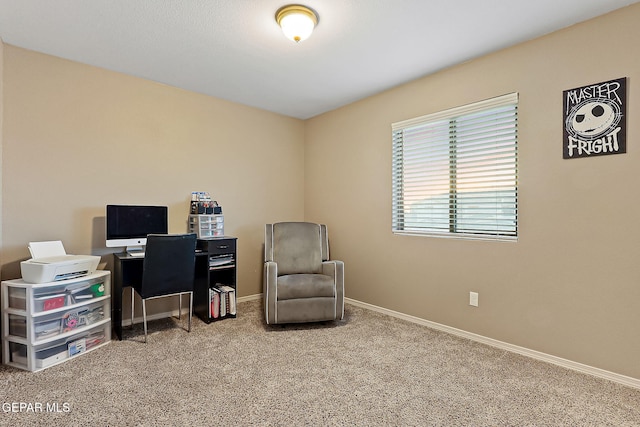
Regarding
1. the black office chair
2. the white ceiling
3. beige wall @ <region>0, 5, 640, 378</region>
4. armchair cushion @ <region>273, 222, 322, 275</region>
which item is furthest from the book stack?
the white ceiling

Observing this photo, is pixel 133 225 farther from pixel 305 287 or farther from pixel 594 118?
pixel 594 118

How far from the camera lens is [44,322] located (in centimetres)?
235

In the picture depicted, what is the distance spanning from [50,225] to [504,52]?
4.13 meters

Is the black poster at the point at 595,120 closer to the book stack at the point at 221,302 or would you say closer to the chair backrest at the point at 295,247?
the chair backrest at the point at 295,247

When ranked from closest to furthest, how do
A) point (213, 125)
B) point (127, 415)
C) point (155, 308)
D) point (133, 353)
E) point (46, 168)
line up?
point (127, 415) → point (133, 353) → point (46, 168) → point (155, 308) → point (213, 125)

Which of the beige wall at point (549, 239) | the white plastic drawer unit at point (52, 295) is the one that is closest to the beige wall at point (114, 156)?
the white plastic drawer unit at point (52, 295)

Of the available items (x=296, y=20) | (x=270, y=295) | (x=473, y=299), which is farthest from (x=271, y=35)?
(x=473, y=299)

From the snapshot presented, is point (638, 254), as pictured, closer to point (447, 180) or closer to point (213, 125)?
point (447, 180)

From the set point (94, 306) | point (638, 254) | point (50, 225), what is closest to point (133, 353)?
point (94, 306)

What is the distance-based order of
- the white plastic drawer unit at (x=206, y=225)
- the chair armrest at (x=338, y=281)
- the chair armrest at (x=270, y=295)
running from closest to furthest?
the chair armrest at (x=270, y=295), the chair armrest at (x=338, y=281), the white plastic drawer unit at (x=206, y=225)

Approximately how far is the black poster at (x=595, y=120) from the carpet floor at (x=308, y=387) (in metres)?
1.58

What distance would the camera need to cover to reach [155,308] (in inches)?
135

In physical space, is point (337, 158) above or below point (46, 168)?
above

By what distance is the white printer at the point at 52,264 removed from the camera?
233 centimetres
